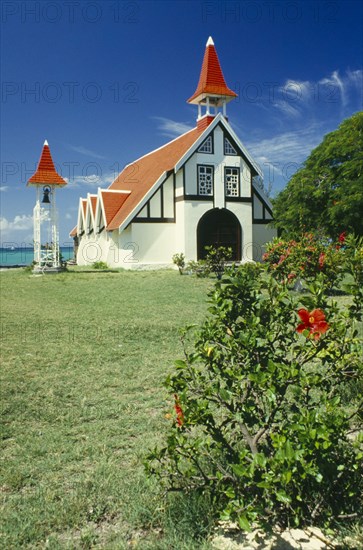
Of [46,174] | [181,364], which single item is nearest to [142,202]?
[46,174]

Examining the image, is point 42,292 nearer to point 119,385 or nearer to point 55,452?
point 119,385

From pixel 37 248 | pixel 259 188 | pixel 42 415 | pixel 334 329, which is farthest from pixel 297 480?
pixel 259 188

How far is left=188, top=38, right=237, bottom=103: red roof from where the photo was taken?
30.0 m

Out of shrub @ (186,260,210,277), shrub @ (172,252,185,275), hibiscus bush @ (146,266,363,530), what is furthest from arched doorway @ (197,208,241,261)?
hibiscus bush @ (146,266,363,530)

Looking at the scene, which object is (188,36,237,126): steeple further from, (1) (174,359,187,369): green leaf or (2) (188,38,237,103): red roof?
(1) (174,359,187,369): green leaf

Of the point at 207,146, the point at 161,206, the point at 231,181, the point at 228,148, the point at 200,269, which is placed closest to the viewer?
the point at 200,269

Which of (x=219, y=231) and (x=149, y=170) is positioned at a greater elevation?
(x=149, y=170)

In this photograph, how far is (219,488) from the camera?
8.91 feet

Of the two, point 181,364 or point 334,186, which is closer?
point 181,364

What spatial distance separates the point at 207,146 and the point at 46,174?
1007 centimetres

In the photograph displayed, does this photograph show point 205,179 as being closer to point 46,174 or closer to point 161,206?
point 161,206

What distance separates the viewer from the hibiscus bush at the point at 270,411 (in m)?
2.28

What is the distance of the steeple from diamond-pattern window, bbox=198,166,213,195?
3.87 meters

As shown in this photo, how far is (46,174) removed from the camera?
27.4m
